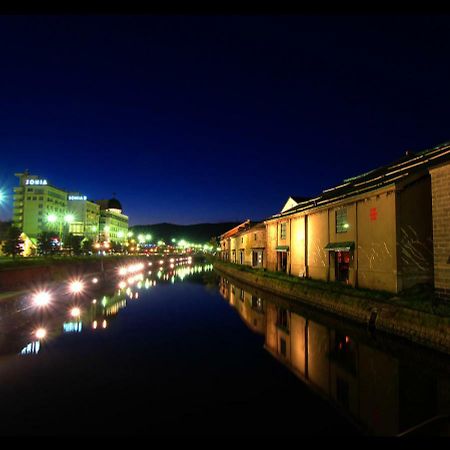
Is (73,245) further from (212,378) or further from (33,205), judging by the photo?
(33,205)

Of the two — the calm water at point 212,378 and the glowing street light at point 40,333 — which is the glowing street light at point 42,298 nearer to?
the calm water at point 212,378

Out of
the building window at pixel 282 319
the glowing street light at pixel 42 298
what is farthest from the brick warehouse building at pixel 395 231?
the glowing street light at pixel 42 298

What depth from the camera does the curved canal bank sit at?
41.1ft

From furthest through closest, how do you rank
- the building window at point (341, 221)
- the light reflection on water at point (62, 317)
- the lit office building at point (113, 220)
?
the lit office building at point (113, 220) → the building window at point (341, 221) → the light reflection on water at point (62, 317)

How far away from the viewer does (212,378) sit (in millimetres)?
11398

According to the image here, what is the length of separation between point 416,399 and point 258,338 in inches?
341

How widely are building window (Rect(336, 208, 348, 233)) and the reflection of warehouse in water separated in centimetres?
773

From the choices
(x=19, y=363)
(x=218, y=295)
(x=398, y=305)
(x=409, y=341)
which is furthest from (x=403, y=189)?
(x=218, y=295)

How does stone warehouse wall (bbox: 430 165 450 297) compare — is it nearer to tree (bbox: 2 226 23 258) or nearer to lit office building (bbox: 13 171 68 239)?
tree (bbox: 2 226 23 258)

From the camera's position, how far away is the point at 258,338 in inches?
682

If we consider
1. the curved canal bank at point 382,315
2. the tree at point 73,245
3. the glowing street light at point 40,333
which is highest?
the tree at point 73,245

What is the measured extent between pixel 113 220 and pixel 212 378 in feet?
466

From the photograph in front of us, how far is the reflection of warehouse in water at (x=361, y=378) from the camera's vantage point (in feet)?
28.6

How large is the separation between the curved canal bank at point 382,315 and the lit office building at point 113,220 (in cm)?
12035
